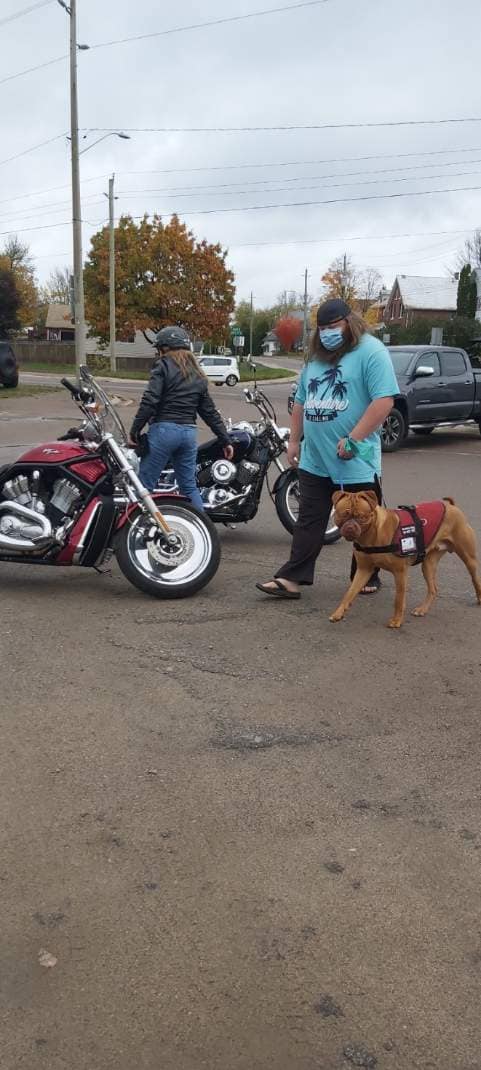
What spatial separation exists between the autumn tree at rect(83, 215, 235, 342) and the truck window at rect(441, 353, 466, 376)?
1718 inches

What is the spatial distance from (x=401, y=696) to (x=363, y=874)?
5.26ft

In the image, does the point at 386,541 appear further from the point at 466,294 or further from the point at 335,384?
the point at 466,294

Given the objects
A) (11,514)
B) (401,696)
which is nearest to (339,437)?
(401,696)

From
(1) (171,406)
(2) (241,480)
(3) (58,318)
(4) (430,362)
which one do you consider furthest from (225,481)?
(3) (58,318)

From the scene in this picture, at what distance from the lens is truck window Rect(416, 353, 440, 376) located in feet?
54.0

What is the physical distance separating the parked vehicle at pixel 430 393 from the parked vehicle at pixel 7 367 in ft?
51.8

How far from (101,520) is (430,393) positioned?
11.4 m

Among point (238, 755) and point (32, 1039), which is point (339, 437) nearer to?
point (238, 755)

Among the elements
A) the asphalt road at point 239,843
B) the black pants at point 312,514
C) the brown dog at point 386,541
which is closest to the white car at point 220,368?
the black pants at point 312,514

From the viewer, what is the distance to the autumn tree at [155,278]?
58.3m

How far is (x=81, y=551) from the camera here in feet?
19.6

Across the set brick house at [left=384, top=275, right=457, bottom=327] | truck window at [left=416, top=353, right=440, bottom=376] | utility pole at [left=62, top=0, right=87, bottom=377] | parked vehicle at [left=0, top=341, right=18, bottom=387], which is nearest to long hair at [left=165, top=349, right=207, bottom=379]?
truck window at [left=416, top=353, right=440, bottom=376]

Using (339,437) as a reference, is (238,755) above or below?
below

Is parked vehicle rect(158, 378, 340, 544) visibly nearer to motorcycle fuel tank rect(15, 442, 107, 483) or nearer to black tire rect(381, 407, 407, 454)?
motorcycle fuel tank rect(15, 442, 107, 483)
